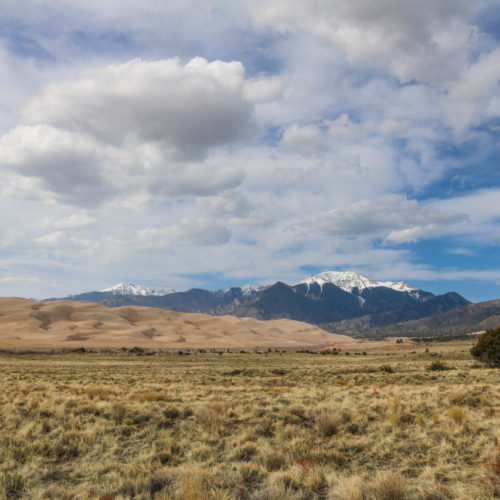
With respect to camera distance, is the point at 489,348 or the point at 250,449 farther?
the point at 489,348

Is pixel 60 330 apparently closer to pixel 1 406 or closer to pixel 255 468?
pixel 1 406

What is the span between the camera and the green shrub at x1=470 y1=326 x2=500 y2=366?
136 ft

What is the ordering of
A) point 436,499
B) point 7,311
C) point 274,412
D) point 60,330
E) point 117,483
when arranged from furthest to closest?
point 7,311 < point 60,330 < point 274,412 < point 117,483 < point 436,499

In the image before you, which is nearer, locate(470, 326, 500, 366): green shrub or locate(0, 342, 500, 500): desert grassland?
locate(0, 342, 500, 500): desert grassland

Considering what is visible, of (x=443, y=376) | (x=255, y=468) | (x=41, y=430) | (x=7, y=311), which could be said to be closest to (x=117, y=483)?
(x=255, y=468)

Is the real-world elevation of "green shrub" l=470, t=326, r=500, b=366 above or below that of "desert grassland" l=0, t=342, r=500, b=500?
below

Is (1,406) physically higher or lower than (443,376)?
higher

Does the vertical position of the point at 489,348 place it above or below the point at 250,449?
below

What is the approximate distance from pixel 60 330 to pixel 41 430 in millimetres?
177623

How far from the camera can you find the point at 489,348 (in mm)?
43219

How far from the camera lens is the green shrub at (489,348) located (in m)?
41.5

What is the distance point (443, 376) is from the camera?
2919cm

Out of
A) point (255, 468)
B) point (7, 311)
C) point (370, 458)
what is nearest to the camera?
point (255, 468)

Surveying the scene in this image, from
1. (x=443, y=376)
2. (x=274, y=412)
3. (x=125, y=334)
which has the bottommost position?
(x=125, y=334)
